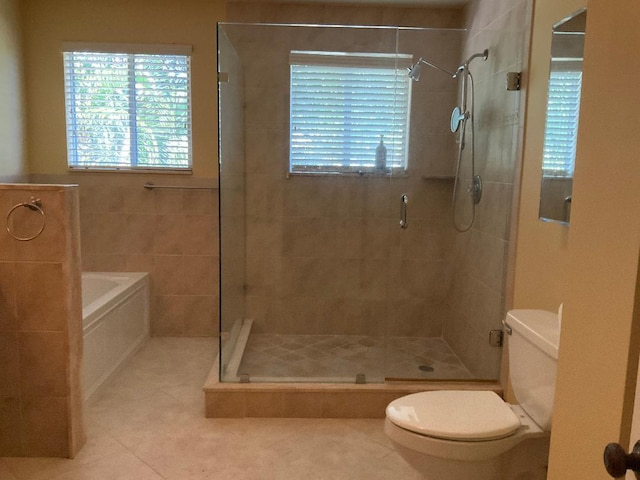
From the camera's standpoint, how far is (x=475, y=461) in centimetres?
175

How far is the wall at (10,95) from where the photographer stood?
10.8ft

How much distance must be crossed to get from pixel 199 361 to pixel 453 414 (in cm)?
205

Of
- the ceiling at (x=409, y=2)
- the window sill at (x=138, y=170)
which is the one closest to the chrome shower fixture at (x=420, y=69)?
the ceiling at (x=409, y=2)

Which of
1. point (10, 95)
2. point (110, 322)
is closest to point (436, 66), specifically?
point (110, 322)

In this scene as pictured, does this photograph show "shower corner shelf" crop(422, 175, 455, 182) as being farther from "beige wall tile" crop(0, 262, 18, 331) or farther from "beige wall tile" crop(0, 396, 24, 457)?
"beige wall tile" crop(0, 396, 24, 457)

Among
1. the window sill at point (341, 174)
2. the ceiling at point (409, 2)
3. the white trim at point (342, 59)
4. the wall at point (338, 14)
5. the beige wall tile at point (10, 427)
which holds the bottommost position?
the beige wall tile at point (10, 427)

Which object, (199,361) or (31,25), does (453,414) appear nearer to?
(199,361)

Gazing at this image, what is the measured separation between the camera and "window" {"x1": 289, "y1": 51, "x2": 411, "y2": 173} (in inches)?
137

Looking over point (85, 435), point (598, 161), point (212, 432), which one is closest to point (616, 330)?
point (598, 161)

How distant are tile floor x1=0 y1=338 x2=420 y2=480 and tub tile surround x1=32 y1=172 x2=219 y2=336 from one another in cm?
89

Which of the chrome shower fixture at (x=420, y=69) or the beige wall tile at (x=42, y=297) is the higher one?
the chrome shower fixture at (x=420, y=69)

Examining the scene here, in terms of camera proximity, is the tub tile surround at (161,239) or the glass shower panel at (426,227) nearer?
the glass shower panel at (426,227)

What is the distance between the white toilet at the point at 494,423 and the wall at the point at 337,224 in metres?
1.48

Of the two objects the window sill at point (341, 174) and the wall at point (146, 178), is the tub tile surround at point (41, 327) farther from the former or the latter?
the window sill at point (341, 174)
